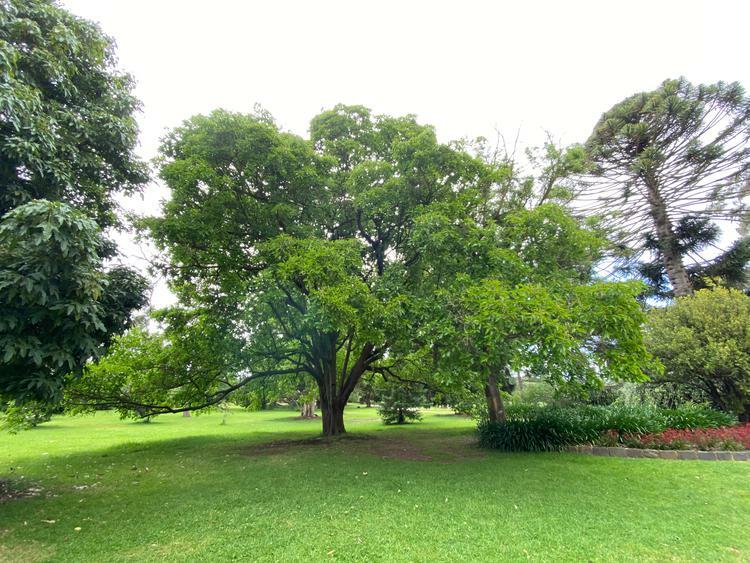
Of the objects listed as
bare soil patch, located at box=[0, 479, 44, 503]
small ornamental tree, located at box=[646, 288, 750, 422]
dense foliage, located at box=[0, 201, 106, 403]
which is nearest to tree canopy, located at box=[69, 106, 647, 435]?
dense foliage, located at box=[0, 201, 106, 403]

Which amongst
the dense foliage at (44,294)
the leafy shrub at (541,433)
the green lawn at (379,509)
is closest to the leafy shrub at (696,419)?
the leafy shrub at (541,433)

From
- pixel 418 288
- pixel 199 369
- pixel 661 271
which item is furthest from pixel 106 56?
pixel 661 271

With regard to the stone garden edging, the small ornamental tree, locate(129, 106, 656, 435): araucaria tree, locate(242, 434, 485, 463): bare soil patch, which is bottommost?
the stone garden edging

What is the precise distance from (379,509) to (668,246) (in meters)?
17.4

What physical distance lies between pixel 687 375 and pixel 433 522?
36.8 ft

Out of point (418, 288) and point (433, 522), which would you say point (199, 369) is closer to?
point (418, 288)

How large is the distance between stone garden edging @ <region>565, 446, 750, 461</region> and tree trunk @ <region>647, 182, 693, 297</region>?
31.8 feet

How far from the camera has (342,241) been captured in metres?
8.16

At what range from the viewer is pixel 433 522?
180 inches

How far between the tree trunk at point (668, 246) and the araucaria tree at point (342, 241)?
33.3 feet

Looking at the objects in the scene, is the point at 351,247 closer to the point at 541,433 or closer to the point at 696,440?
the point at 541,433

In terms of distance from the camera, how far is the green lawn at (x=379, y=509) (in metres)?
3.86

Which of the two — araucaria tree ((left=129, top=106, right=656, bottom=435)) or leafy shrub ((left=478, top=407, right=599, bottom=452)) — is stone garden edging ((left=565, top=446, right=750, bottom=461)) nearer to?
leafy shrub ((left=478, top=407, right=599, bottom=452))

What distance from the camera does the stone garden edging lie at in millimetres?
7820
